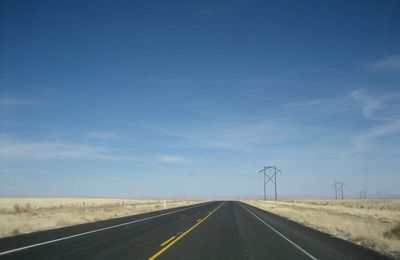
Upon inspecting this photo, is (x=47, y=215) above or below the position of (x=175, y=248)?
above

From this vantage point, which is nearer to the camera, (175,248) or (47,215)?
(175,248)

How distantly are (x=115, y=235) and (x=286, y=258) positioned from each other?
8.99 m

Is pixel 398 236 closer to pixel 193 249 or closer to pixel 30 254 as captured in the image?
pixel 193 249

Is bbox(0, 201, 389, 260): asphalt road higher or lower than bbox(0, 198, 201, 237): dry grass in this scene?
lower

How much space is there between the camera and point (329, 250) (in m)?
15.9

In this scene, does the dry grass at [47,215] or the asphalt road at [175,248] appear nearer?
the asphalt road at [175,248]

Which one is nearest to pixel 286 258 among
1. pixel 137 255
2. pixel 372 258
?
pixel 372 258

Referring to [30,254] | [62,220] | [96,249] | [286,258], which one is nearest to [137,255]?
[96,249]

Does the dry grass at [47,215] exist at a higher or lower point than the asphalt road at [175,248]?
higher

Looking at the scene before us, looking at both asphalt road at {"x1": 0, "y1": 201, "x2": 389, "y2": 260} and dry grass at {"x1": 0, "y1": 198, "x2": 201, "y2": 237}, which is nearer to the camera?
asphalt road at {"x1": 0, "y1": 201, "x2": 389, "y2": 260}

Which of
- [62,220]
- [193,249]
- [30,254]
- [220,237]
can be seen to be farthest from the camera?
[62,220]

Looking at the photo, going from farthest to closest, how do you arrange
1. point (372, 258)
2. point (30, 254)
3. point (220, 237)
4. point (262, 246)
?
point (220, 237), point (262, 246), point (372, 258), point (30, 254)

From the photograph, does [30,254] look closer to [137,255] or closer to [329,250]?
[137,255]

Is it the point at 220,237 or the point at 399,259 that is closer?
the point at 399,259
